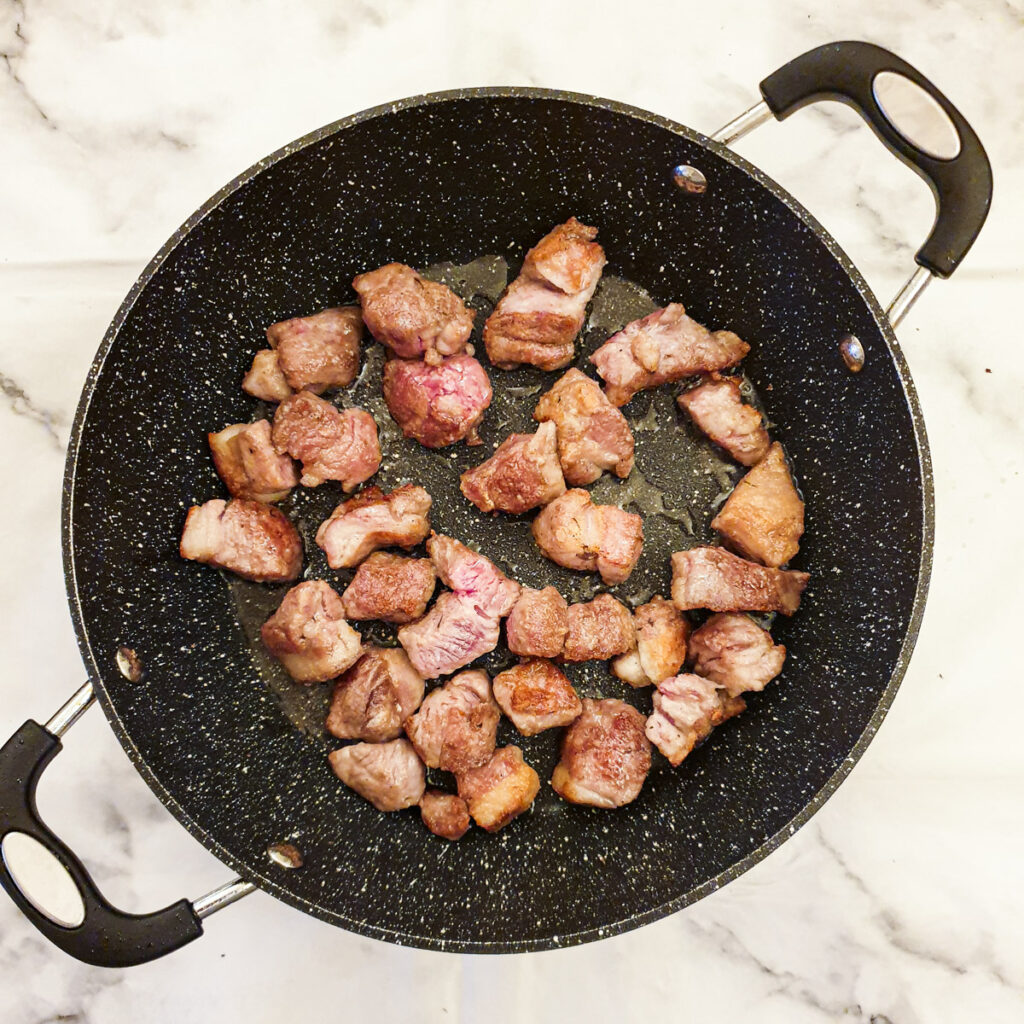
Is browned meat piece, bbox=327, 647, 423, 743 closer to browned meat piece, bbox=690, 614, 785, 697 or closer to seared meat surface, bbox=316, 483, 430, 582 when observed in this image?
seared meat surface, bbox=316, 483, 430, 582

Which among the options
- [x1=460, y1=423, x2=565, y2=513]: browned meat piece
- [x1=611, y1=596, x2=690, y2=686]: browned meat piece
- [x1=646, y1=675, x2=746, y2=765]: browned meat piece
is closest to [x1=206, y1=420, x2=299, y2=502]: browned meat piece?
[x1=460, y1=423, x2=565, y2=513]: browned meat piece

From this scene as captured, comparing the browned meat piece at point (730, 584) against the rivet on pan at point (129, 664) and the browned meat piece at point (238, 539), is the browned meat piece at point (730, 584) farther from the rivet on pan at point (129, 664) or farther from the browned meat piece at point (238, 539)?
the rivet on pan at point (129, 664)

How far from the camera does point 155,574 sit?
5.87 ft

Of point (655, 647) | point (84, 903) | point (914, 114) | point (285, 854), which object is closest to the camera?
point (84, 903)

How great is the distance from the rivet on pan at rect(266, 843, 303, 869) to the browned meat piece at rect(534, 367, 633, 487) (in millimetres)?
973

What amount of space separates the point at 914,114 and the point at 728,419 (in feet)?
2.21

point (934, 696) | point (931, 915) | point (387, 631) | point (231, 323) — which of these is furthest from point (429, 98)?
point (931, 915)

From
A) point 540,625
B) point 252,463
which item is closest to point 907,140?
point 540,625

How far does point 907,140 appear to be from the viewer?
1.60m

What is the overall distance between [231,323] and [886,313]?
4.42 feet

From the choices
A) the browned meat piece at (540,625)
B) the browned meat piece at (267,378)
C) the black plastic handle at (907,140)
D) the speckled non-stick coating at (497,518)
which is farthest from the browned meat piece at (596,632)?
the black plastic handle at (907,140)

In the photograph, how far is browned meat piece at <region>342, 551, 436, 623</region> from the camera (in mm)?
1817

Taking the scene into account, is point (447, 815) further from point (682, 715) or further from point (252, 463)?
point (252, 463)

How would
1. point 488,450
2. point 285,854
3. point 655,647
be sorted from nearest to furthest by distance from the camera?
point 285,854 → point 655,647 → point 488,450
